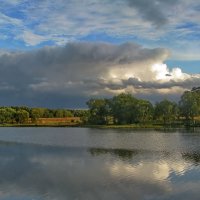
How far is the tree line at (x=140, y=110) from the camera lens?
154125 millimetres

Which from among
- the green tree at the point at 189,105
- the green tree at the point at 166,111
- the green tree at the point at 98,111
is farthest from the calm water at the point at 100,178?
the green tree at the point at 98,111

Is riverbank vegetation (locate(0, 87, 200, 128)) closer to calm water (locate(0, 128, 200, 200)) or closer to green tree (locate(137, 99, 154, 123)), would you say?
green tree (locate(137, 99, 154, 123))

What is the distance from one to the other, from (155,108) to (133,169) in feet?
433

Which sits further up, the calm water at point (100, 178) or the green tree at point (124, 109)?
the green tree at point (124, 109)

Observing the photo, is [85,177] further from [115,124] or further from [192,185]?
[115,124]

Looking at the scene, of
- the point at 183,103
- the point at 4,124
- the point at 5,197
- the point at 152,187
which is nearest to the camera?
the point at 5,197

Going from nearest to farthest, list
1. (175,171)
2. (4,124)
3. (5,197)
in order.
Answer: (5,197) < (175,171) < (4,124)

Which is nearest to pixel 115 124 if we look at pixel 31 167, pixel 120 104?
pixel 120 104

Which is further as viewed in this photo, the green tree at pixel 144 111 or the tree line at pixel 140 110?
the green tree at pixel 144 111

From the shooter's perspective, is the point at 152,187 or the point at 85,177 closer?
the point at 152,187

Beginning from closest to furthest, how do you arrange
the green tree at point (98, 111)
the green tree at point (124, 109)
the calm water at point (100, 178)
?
the calm water at point (100, 178)
the green tree at point (124, 109)
the green tree at point (98, 111)

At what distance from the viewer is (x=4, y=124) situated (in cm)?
19925

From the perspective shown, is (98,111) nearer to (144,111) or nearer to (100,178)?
(144,111)

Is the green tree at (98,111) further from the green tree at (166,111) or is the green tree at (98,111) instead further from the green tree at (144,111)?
the green tree at (166,111)
